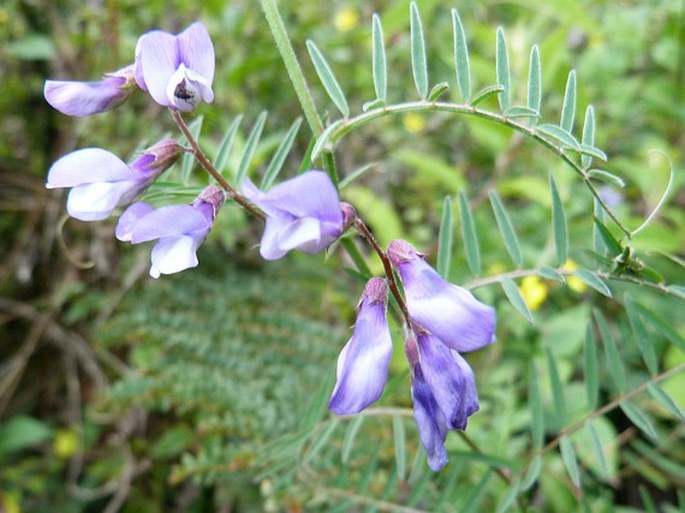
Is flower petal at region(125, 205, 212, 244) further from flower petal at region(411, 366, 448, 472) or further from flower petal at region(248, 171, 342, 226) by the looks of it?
flower petal at region(411, 366, 448, 472)

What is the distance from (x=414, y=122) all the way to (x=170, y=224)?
161 cm

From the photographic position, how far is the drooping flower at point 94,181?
0.54 meters

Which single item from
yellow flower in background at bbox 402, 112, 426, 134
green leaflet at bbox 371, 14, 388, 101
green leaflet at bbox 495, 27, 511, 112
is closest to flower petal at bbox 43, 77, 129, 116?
green leaflet at bbox 371, 14, 388, 101

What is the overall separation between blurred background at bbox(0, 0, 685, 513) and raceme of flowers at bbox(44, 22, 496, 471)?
488mm

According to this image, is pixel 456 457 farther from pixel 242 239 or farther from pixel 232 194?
pixel 242 239

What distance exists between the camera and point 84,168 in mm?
546

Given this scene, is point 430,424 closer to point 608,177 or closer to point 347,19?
point 608,177

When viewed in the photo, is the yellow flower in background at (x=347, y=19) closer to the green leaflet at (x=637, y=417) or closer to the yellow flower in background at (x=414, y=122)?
the yellow flower in background at (x=414, y=122)

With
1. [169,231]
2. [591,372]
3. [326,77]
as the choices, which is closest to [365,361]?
[169,231]

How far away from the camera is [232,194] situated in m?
0.59

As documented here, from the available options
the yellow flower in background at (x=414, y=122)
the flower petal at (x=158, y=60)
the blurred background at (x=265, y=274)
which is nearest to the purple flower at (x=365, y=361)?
the flower petal at (x=158, y=60)

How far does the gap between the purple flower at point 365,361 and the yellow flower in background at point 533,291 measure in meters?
0.97

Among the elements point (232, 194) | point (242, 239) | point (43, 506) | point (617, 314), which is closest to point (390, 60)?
point (242, 239)

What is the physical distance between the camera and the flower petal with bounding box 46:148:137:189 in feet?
1.79
